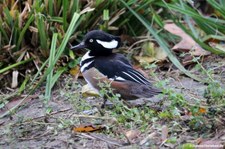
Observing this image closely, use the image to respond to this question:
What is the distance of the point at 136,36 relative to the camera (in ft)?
21.2

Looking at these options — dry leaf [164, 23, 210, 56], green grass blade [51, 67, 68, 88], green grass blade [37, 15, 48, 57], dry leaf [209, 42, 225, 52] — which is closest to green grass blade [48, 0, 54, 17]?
green grass blade [37, 15, 48, 57]

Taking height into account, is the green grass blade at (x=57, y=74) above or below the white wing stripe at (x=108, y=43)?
below

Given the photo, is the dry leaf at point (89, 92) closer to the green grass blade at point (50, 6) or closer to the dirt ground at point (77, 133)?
the dirt ground at point (77, 133)

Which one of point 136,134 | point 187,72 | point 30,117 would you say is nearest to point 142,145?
point 136,134

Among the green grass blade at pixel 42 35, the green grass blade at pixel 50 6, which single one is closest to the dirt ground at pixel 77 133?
the green grass blade at pixel 42 35

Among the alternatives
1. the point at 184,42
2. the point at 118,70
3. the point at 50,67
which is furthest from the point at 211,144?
the point at 184,42

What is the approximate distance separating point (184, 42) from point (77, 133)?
2314 mm

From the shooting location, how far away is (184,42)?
20.5 ft

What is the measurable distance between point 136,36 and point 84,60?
1.41 m

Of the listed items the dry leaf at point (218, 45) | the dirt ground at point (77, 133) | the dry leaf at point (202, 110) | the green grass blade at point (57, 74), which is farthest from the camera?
the dry leaf at point (218, 45)

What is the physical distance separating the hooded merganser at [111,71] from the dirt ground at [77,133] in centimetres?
21

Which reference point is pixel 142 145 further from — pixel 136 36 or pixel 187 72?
pixel 136 36

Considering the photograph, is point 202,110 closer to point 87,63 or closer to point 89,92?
point 87,63

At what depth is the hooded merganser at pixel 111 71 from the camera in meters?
4.77
